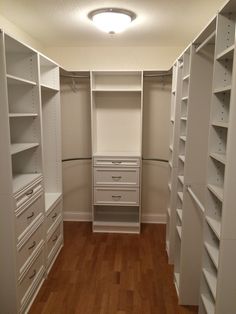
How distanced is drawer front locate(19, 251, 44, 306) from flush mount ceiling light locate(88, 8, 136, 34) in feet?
7.29

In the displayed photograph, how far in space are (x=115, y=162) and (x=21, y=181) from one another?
5.00 feet

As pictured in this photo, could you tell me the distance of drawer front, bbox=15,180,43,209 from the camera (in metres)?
2.13

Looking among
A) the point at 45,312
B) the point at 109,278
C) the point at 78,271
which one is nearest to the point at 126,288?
the point at 109,278

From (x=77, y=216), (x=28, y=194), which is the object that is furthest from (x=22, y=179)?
(x=77, y=216)

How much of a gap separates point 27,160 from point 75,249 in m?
1.37

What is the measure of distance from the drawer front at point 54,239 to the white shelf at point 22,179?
0.77 meters

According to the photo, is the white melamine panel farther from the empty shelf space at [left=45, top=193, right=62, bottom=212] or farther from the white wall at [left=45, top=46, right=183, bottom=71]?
the empty shelf space at [left=45, top=193, right=62, bottom=212]

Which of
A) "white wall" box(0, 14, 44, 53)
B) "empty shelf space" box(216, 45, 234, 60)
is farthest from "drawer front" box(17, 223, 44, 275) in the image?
"empty shelf space" box(216, 45, 234, 60)

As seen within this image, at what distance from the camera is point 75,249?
341 centimetres

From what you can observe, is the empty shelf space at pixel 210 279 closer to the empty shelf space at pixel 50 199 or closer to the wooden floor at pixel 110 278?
the wooden floor at pixel 110 278

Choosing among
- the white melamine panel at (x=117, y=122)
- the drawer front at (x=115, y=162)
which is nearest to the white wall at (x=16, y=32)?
the white melamine panel at (x=117, y=122)

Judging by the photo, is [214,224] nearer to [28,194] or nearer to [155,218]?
[28,194]

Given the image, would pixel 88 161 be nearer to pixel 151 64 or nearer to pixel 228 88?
pixel 151 64

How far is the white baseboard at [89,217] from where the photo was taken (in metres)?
4.22
